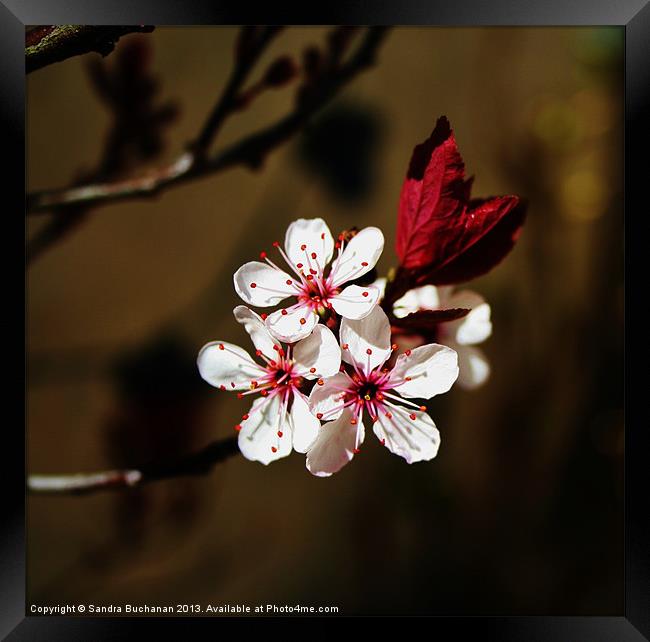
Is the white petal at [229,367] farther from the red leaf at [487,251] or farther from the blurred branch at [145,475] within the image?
the red leaf at [487,251]

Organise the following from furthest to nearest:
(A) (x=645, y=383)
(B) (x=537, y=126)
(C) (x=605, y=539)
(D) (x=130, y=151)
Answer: (B) (x=537, y=126)
(C) (x=605, y=539)
(D) (x=130, y=151)
(A) (x=645, y=383)

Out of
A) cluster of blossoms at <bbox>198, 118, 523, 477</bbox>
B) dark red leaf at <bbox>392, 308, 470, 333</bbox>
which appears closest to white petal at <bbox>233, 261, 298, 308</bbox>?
cluster of blossoms at <bbox>198, 118, 523, 477</bbox>

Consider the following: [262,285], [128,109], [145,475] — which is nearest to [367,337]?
[262,285]

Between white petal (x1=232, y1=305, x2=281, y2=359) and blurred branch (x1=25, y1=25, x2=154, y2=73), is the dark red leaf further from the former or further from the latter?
blurred branch (x1=25, y1=25, x2=154, y2=73)

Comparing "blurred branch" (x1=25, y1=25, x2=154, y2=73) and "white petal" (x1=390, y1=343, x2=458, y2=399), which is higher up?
"blurred branch" (x1=25, y1=25, x2=154, y2=73)

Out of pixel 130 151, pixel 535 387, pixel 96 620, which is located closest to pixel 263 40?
pixel 130 151

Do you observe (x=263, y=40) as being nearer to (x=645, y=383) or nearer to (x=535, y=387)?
(x=645, y=383)
